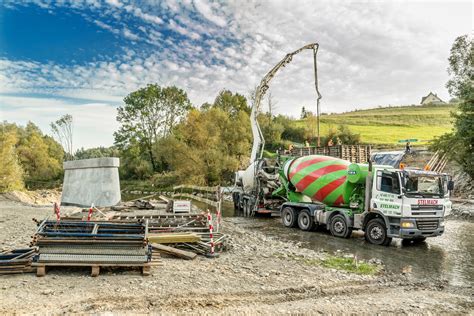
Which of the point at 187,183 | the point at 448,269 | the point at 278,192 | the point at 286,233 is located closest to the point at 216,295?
the point at 448,269

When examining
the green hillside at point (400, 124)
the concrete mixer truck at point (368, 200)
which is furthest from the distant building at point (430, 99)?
the concrete mixer truck at point (368, 200)

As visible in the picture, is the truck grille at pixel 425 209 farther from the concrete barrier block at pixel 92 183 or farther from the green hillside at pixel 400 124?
the green hillside at pixel 400 124

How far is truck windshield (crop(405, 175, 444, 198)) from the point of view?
13.3m

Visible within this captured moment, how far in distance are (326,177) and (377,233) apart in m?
3.41

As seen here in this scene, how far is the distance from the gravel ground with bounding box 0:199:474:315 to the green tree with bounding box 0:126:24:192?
33535mm

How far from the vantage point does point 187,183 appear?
45.6 m

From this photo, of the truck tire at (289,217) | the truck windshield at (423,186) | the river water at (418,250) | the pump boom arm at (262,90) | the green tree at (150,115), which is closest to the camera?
the river water at (418,250)

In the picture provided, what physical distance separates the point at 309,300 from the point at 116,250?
171 inches

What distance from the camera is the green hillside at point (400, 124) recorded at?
191ft

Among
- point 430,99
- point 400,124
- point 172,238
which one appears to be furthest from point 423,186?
point 430,99

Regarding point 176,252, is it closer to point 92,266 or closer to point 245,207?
point 92,266

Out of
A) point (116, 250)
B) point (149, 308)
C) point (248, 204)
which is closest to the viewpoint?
point (149, 308)

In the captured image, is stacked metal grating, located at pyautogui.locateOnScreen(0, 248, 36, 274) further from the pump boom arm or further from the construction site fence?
the construction site fence

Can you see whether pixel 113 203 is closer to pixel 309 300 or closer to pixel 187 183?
pixel 309 300
